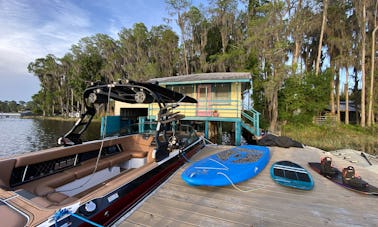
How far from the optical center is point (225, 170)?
370cm

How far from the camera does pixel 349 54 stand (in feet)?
52.5

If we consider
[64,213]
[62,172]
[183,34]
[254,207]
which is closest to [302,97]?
[183,34]

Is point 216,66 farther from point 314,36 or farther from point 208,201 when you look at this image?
point 208,201

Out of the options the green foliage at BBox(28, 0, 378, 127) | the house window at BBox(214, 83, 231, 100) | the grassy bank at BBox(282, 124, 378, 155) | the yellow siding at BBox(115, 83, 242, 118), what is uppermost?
the green foliage at BBox(28, 0, 378, 127)

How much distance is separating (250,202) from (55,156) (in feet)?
11.6

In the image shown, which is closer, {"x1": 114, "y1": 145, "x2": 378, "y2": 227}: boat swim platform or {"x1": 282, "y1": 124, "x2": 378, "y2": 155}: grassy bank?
{"x1": 114, "y1": 145, "x2": 378, "y2": 227}: boat swim platform

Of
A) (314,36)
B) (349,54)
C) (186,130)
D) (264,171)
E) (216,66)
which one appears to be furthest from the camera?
(216,66)

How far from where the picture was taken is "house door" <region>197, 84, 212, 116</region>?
11.1 meters

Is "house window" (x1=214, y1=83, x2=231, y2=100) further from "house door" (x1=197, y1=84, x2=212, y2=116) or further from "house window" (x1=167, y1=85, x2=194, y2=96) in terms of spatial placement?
"house window" (x1=167, y1=85, x2=194, y2=96)

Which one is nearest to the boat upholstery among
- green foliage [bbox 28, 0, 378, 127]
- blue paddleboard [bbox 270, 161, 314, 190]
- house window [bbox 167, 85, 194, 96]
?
blue paddleboard [bbox 270, 161, 314, 190]

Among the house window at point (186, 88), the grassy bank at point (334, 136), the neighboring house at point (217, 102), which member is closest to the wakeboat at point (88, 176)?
the neighboring house at point (217, 102)

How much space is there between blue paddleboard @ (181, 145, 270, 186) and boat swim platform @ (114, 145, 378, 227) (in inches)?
6.6

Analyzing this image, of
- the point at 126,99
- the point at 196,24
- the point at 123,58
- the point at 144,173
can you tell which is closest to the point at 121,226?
the point at 144,173

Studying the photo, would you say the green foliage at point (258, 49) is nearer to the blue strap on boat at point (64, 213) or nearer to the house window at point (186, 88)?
the house window at point (186, 88)
